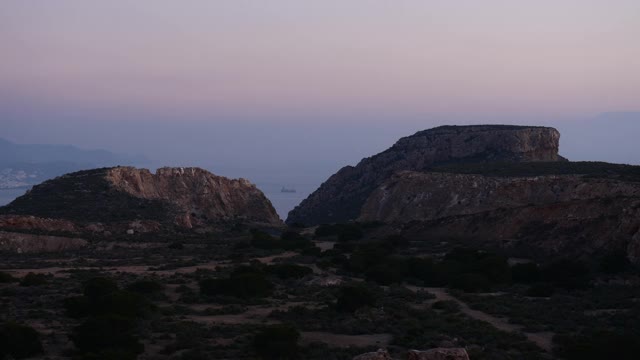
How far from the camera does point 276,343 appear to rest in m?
15.8

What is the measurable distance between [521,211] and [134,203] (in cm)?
3600

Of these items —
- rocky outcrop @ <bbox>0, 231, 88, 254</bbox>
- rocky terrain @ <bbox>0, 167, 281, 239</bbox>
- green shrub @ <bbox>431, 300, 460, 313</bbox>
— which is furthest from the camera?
rocky terrain @ <bbox>0, 167, 281, 239</bbox>

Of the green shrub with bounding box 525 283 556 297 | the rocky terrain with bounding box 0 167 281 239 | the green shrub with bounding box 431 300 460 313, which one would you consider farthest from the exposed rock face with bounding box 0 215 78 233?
the green shrub with bounding box 525 283 556 297

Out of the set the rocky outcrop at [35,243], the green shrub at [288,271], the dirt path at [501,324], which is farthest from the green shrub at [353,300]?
the rocky outcrop at [35,243]

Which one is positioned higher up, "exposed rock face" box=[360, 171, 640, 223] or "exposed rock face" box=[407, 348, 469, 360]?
"exposed rock face" box=[360, 171, 640, 223]

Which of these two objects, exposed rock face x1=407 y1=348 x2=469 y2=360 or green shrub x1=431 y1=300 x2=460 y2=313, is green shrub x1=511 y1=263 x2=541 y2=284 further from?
exposed rock face x1=407 y1=348 x2=469 y2=360

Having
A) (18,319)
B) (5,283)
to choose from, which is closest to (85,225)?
(5,283)

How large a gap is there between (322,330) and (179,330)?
3.66 metres

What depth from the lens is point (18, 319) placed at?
1988 centimetres

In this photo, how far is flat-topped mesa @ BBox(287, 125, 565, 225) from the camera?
8156 cm

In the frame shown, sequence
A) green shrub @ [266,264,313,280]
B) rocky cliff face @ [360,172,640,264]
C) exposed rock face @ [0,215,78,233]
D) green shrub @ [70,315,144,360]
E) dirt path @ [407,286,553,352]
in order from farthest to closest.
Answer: exposed rock face @ [0,215,78,233] < rocky cliff face @ [360,172,640,264] < green shrub @ [266,264,313,280] < dirt path @ [407,286,553,352] < green shrub @ [70,315,144,360]

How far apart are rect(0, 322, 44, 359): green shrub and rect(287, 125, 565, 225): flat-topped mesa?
66.3 m

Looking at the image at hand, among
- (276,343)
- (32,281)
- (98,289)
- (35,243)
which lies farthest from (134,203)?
(276,343)

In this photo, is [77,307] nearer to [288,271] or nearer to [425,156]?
[288,271]
